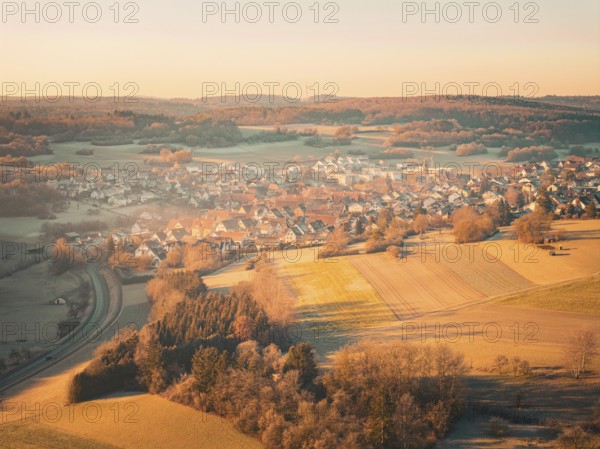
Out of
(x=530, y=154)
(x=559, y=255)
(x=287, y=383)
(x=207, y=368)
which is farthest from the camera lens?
(x=530, y=154)

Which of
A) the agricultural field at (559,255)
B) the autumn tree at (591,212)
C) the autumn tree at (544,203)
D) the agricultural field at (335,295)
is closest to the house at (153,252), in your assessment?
the agricultural field at (335,295)

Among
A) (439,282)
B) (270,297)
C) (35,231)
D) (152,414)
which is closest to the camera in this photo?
(152,414)

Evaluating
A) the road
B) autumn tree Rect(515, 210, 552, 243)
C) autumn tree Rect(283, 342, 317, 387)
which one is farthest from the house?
autumn tree Rect(515, 210, 552, 243)

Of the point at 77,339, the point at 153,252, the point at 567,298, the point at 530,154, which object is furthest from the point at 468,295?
the point at 530,154

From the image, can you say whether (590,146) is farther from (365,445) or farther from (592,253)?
(365,445)

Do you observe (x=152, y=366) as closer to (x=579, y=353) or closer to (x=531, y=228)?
(x=579, y=353)

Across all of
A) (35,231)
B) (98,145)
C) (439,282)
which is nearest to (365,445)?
(439,282)
